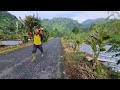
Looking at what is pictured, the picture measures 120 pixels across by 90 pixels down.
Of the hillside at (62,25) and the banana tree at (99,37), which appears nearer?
the banana tree at (99,37)

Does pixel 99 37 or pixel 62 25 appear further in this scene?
pixel 62 25

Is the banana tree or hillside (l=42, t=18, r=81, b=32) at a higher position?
the banana tree

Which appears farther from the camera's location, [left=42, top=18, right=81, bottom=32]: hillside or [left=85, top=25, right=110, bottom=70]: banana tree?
[left=42, top=18, right=81, bottom=32]: hillside

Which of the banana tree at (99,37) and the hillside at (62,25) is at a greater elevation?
the banana tree at (99,37)

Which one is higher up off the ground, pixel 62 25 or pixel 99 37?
pixel 99 37
